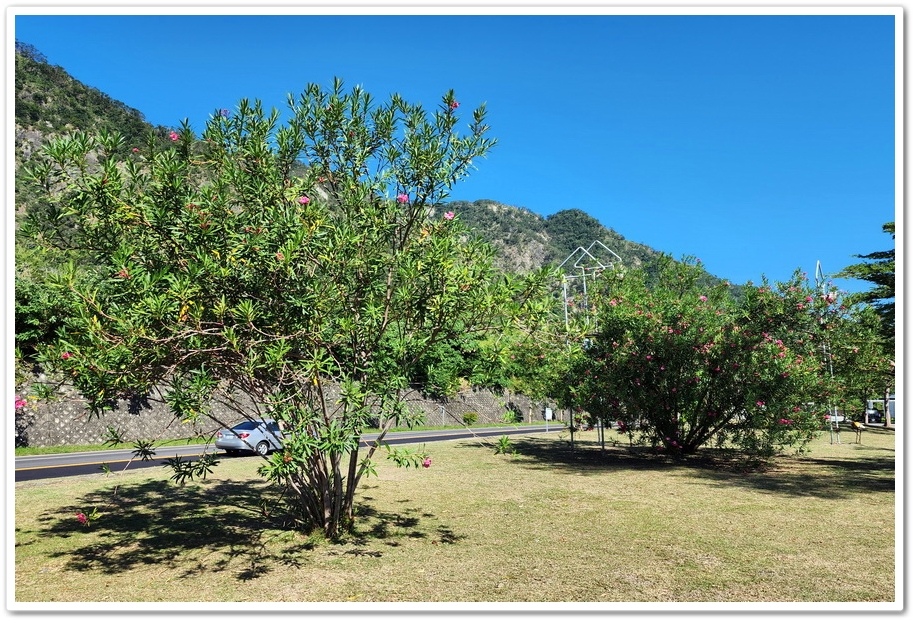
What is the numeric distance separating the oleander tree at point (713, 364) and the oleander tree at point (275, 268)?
32.6ft

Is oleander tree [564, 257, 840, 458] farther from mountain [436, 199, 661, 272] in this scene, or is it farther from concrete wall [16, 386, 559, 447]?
mountain [436, 199, 661, 272]

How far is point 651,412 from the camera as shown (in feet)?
55.6

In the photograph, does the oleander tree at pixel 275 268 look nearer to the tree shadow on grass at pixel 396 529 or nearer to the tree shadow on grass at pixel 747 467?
the tree shadow on grass at pixel 396 529

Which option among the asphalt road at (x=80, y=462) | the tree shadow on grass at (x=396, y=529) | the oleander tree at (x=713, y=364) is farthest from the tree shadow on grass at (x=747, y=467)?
the asphalt road at (x=80, y=462)

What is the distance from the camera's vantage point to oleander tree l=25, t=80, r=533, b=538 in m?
5.65

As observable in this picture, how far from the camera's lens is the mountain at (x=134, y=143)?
7960mm

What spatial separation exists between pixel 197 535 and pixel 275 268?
4.61m

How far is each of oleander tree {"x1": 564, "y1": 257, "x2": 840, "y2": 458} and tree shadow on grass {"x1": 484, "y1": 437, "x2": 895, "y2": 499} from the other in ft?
2.87

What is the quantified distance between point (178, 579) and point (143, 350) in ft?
8.09

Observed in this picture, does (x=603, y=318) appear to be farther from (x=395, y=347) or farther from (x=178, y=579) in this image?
(x=178, y=579)

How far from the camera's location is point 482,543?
8.04 metres

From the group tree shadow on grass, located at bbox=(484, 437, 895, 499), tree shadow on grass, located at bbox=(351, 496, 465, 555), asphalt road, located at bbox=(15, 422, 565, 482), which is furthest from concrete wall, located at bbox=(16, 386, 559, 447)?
tree shadow on grass, located at bbox=(351, 496, 465, 555)

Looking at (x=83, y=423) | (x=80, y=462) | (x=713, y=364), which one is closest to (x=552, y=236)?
(x=83, y=423)
